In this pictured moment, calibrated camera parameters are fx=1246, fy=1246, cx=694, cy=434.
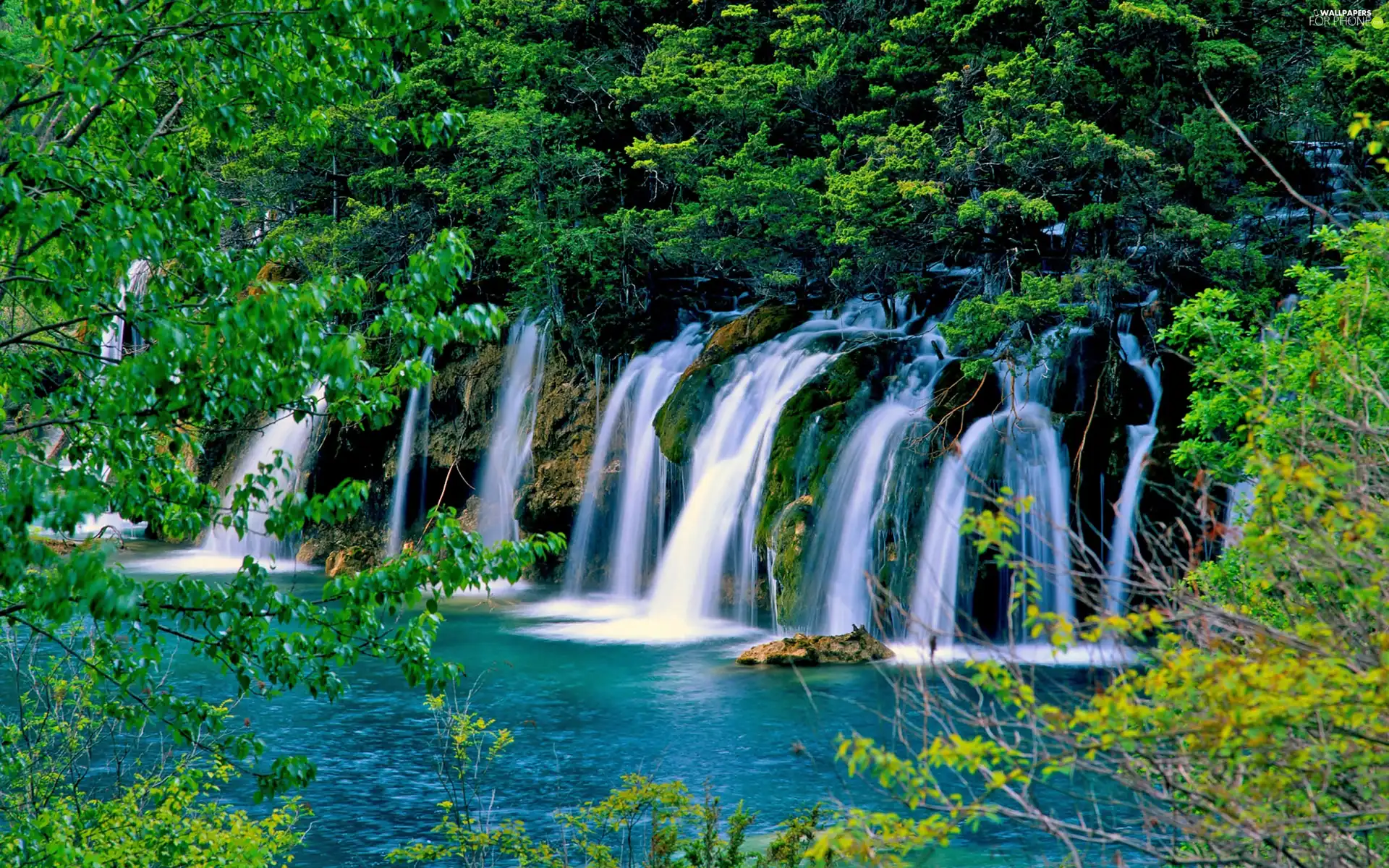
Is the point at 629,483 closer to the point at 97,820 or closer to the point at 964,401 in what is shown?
the point at 964,401

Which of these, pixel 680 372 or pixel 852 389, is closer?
pixel 852 389

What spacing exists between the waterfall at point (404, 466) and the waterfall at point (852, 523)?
1157 centimetres

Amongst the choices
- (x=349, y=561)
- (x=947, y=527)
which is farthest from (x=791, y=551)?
(x=349, y=561)

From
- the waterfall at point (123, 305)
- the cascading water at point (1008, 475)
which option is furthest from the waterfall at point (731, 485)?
the waterfall at point (123, 305)

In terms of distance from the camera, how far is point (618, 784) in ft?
41.8

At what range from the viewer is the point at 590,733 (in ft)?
47.5

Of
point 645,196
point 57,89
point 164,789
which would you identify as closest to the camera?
point 57,89

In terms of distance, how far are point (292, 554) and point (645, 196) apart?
37.4 ft

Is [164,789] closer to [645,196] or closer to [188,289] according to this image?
[188,289]

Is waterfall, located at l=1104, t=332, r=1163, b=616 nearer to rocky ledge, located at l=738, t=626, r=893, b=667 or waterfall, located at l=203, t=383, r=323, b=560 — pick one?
rocky ledge, located at l=738, t=626, r=893, b=667

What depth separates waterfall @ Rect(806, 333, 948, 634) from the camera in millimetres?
18281

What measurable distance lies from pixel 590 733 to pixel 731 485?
6.87 m

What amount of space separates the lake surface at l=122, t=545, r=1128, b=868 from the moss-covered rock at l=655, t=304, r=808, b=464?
13.2 ft

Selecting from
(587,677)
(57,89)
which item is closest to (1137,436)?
(587,677)
